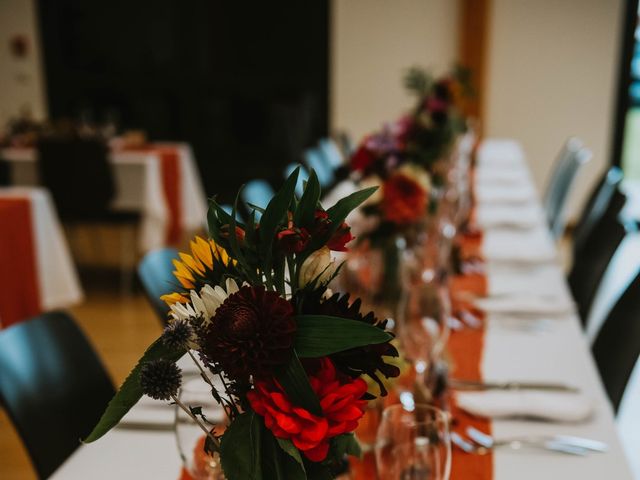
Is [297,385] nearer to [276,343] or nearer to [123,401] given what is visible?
[276,343]

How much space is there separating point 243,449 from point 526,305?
4.85ft

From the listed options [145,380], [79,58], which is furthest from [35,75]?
[145,380]

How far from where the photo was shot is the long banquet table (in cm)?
129

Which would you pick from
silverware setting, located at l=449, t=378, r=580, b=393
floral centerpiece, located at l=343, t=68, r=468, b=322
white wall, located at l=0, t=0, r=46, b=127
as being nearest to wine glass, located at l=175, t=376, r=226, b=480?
silverware setting, located at l=449, t=378, r=580, b=393

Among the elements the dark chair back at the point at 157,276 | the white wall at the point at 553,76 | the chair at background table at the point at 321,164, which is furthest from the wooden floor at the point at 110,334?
the white wall at the point at 553,76

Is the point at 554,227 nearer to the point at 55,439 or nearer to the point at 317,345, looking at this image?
the point at 55,439

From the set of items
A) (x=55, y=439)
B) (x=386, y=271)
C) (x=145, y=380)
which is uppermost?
(x=145, y=380)

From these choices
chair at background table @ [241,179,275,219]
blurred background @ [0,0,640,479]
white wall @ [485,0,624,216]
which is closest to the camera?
chair at background table @ [241,179,275,219]

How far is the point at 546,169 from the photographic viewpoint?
290 inches

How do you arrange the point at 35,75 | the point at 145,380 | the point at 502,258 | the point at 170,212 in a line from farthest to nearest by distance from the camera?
1. the point at 35,75
2. the point at 170,212
3. the point at 502,258
4. the point at 145,380

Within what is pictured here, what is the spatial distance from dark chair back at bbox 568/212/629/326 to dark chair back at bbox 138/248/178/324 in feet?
4.46

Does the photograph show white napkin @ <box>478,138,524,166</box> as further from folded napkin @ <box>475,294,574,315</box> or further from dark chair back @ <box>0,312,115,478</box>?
dark chair back @ <box>0,312,115,478</box>

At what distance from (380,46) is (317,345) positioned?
7.14 m

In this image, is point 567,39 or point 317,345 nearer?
point 317,345
